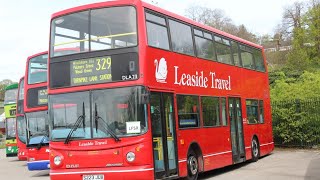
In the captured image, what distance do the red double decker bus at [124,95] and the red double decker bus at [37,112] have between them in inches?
240

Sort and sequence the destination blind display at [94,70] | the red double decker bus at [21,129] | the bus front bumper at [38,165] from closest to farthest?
the destination blind display at [94,70], the bus front bumper at [38,165], the red double decker bus at [21,129]

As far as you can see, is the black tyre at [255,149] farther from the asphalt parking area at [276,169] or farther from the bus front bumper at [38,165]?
the bus front bumper at [38,165]

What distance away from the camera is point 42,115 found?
55.0ft

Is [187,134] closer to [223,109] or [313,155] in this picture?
[223,109]

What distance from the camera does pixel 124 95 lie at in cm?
979

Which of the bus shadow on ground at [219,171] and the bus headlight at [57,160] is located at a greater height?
the bus headlight at [57,160]

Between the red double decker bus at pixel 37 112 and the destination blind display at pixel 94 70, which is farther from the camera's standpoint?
the red double decker bus at pixel 37 112

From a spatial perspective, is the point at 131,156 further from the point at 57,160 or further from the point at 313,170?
the point at 313,170

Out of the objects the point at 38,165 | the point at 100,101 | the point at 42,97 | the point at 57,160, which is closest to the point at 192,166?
the point at 100,101

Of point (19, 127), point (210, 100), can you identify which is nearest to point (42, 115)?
point (19, 127)

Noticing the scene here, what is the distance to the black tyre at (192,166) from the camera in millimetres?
11773

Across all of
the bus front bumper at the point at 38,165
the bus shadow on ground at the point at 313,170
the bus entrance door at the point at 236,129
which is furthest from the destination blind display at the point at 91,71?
the bus front bumper at the point at 38,165

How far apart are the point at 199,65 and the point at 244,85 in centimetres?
396

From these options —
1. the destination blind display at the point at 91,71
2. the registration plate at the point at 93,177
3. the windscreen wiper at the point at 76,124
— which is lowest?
the registration plate at the point at 93,177
